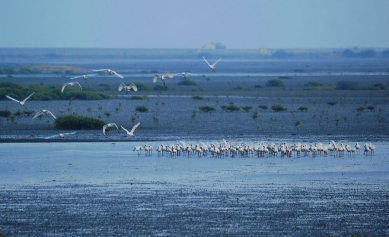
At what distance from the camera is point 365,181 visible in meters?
20.8

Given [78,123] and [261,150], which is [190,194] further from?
[78,123]

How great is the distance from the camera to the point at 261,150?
25.9 m

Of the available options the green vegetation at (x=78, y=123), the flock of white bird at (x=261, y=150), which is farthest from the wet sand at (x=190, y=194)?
the green vegetation at (x=78, y=123)

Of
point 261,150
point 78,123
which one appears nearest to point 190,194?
point 261,150

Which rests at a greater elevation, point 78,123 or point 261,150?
point 78,123

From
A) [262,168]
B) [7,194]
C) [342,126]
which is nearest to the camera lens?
[7,194]

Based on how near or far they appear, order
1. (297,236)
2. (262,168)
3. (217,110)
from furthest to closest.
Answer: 1. (217,110)
2. (262,168)
3. (297,236)

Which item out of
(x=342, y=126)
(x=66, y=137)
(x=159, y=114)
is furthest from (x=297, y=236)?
(x=159, y=114)

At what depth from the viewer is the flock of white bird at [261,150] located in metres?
25.9

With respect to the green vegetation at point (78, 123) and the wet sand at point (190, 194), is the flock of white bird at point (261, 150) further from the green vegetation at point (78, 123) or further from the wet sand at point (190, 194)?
the green vegetation at point (78, 123)

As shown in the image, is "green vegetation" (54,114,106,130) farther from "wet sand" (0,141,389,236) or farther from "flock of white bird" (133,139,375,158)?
"flock of white bird" (133,139,375,158)

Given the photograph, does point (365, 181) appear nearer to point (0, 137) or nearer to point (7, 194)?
point (7, 194)

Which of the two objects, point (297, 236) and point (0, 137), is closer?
point (297, 236)

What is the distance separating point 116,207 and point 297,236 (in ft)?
14.9
